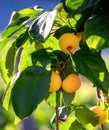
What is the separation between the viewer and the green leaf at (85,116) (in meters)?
0.58

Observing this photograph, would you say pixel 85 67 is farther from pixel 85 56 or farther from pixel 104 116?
pixel 104 116

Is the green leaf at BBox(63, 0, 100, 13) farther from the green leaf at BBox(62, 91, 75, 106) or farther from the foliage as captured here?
the green leaf at BBox(62, 91, 75, 106)

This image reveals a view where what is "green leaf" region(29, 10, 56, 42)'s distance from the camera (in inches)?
18.1

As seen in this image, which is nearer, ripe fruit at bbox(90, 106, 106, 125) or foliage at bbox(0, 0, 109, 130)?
foliage at bbox(0, 0, 109, 130)

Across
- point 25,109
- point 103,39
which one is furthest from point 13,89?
point 103,39

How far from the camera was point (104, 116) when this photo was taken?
1.93ft

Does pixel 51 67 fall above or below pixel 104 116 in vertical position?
above

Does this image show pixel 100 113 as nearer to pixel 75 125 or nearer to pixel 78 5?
pixel 75 125

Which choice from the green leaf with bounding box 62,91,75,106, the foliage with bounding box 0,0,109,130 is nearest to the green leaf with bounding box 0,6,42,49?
the foliage with bounding box 0,0,109,130

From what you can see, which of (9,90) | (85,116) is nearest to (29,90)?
(9,90)

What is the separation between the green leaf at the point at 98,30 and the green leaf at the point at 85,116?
0.12 m

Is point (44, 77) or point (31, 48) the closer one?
point (44, 77)

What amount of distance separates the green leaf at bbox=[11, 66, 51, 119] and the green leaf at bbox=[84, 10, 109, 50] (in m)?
0.07

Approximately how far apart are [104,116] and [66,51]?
13 centimetres
